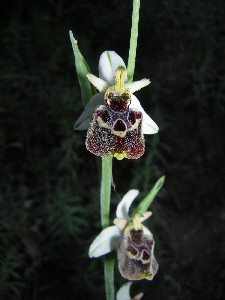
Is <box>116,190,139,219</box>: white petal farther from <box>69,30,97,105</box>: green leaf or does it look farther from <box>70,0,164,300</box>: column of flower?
<box>69,30,97,105</box>: green leaf

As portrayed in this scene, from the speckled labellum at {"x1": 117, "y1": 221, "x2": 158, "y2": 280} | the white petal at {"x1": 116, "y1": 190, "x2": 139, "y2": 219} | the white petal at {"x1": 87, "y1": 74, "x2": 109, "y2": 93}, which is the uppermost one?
the white petal at {"x1": 87, "y1": 74, "x2": 109, "y2": 93}

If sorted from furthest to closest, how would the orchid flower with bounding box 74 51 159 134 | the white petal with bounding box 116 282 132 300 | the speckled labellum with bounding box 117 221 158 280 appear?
1. the white petal with bounding box 116 282 132 300
2. the speckled labellum with bounding box 117 221 158 280
3. the orchid flower with bounding box 74 51 159 134

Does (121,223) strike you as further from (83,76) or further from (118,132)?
(83,76)

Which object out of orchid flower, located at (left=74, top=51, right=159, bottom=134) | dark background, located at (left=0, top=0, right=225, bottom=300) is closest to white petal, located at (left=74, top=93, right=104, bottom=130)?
orchid flower, located at (left=74, top=51, right=159, bottom=134)

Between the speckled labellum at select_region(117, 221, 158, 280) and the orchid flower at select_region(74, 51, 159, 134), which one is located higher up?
the orchid flower at select_region(74, 51, 159, 134)

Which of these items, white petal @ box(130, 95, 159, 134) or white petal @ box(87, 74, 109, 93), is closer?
white petal @ box(87, 74, 109, 93)

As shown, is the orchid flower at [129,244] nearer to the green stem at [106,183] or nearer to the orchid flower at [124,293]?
the green stem at [106,183]

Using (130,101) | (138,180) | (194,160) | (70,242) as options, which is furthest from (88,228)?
(130,101)

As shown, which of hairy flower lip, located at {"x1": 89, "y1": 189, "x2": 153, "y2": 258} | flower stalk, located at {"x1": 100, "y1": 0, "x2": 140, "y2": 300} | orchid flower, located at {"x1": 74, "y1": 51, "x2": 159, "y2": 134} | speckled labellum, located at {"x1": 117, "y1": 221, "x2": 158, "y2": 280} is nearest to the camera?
flower stalk, located at {"x1": 100, "y1": 0, "x2": 140, "y2": 300}
